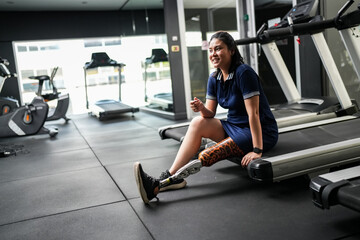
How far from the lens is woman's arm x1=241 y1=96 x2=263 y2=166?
87.5 inches

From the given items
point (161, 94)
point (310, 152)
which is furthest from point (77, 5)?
point (310, 152)

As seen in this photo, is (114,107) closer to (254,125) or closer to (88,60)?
(88,60)

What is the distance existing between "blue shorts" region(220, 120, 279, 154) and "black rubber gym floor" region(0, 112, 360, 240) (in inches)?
12.2

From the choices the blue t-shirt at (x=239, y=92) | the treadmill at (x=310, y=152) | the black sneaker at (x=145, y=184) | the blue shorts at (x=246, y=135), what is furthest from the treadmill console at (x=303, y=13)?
the black sneaker at (x=145, y=184)

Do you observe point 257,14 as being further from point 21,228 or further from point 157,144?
point 21,228

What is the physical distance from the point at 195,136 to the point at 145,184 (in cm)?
48

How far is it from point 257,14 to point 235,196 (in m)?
4.65

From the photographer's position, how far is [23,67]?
30.8ft

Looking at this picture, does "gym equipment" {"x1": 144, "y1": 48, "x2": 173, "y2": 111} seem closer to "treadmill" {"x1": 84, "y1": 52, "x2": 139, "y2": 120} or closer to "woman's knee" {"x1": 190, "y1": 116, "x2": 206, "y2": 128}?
"treadmill" {"x1": 84, "y1": 52, "x2": 139, "y2": 120}

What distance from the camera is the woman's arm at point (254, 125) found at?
2.22 m

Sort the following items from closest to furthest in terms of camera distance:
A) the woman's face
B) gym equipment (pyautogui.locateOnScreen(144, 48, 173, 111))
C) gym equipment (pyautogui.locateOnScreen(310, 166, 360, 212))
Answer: gym equipment (pyautogui.locateOnScreen(310, 166, 360, 212)), the woman's face, gym equipment (pyautogui.locateOnScreen(144, 48, 173, 111))

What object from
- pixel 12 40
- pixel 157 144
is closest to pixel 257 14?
pixel 157 144

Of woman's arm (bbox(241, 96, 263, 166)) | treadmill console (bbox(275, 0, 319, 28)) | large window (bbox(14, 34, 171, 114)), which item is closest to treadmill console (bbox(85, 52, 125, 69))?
large window (bbox(14, 34, 171, 114))

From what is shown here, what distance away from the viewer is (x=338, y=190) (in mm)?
1698
